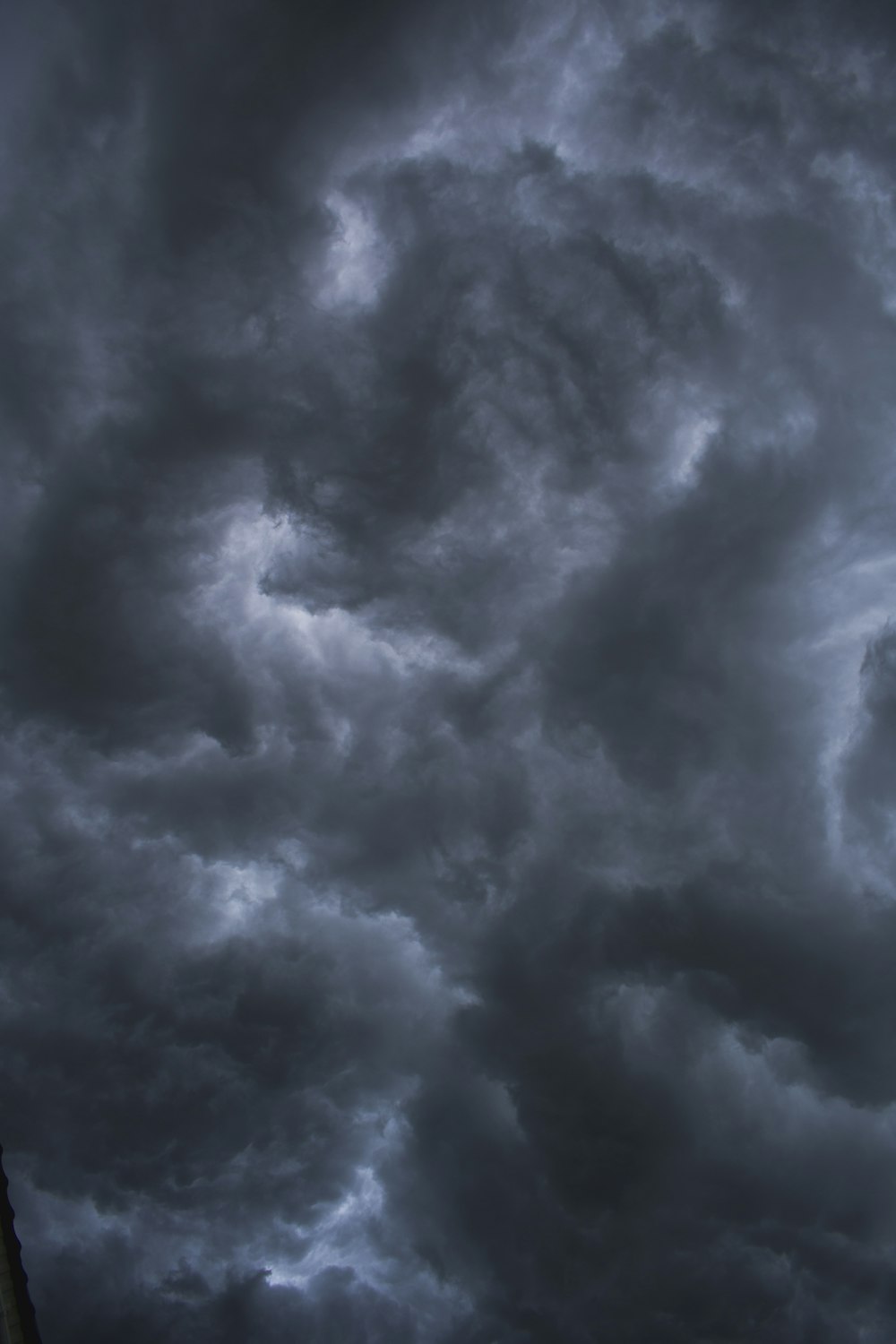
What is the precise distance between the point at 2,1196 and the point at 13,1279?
623 centimetres

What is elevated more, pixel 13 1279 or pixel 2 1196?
pixel 2 1196

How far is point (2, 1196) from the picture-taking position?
61.6 m

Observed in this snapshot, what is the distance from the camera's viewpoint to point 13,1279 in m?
56.9

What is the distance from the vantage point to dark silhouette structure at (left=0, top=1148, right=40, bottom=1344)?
53.6 metres

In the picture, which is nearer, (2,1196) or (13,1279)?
(13,1279)

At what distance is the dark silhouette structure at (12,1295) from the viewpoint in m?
53.6

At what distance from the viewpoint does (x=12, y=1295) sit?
5550cm
